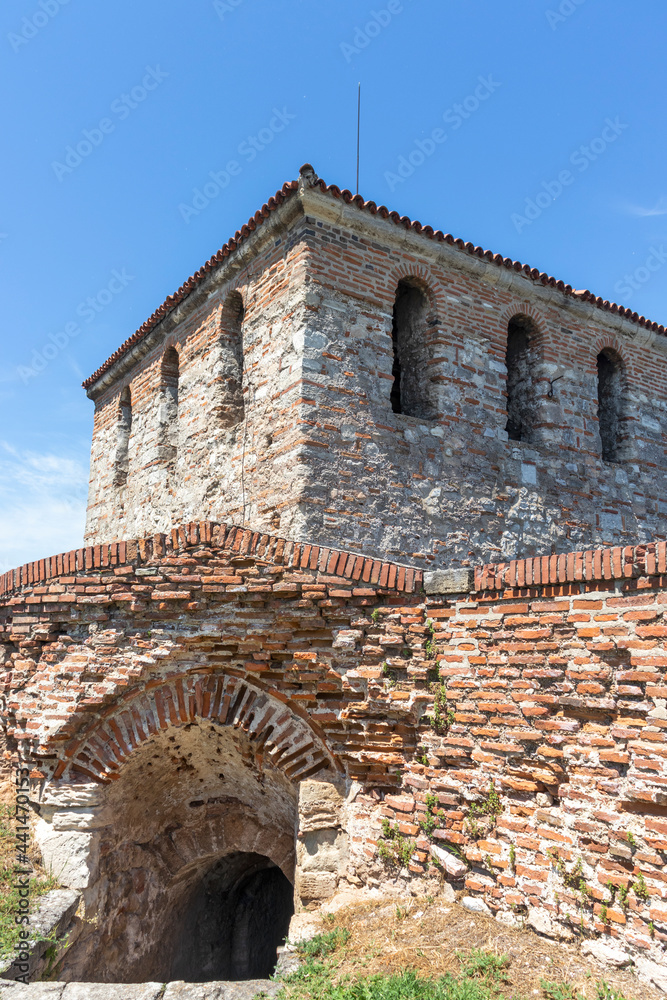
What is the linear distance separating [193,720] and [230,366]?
5.18 m

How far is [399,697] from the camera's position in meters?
4.91

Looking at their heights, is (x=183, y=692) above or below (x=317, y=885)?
above

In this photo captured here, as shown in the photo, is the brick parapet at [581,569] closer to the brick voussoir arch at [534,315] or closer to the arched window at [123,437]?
the brick voussoir arch at [534,315]

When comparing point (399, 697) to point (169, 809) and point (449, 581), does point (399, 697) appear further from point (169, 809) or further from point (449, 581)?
point (169, 809)

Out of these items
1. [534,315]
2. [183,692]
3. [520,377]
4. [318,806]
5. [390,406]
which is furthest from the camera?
[520,377]

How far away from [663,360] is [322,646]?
811 centimetres

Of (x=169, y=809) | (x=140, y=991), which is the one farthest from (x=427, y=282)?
(x=140, y=991)

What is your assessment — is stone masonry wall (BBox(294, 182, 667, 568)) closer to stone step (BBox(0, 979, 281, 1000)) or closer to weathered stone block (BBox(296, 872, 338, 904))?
weathered stone block (BBox(296, 872, 338, 904))

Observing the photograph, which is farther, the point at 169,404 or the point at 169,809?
the point at 169,404

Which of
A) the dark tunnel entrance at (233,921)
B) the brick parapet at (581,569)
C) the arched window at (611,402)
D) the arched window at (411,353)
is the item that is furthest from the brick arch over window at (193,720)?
the arched window at (611,402)

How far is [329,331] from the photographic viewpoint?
771 cm

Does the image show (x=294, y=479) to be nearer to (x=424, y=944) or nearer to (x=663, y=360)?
(x=424, y=944)

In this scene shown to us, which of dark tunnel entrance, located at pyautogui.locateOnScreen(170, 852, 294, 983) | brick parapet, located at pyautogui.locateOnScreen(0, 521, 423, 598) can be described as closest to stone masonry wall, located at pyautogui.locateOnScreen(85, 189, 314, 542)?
brick parapet, located at pyautogui.locateOnScreen(0, 521, 423, 598)

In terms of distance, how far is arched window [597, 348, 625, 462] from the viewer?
9.91m
